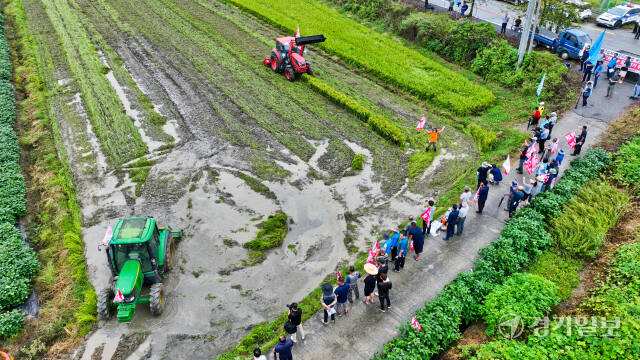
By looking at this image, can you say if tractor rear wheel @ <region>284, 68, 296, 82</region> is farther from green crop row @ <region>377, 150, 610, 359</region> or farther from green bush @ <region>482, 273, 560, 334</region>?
green bush @ <region>482, 273, 560, 334</region>

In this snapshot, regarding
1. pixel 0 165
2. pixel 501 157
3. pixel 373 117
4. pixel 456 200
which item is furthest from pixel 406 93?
pixel 0 165

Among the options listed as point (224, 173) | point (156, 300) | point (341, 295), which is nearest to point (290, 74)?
point (224, 173)

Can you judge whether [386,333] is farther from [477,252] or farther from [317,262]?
[477,252]

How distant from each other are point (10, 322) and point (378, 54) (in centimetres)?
2328

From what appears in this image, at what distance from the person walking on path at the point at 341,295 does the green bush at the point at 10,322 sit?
8.61 m

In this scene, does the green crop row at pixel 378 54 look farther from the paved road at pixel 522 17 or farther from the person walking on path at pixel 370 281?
the person walking on path at pixel 370 281

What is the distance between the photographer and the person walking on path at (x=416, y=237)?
12.9 metres

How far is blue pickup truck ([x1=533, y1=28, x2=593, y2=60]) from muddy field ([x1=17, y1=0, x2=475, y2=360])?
1078 centimetres

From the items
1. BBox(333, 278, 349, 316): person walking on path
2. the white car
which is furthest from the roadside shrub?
the white car

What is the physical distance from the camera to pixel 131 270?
11.7 metres

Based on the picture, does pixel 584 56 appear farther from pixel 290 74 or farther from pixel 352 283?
pixel 352 283

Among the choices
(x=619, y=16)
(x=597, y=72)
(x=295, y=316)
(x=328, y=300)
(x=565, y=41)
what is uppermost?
(x=619, y=16)

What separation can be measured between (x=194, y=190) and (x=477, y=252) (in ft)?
34.0

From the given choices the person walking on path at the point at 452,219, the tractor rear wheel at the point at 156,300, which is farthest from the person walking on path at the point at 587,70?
the tractor rear wheel at the point at 156,300
